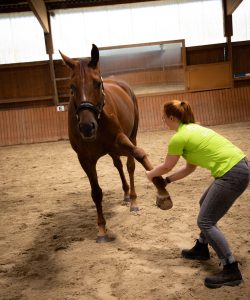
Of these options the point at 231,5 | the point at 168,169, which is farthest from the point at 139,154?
the point at 231,5

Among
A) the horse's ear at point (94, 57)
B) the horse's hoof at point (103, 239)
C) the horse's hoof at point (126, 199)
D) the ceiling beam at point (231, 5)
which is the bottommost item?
the horse's hoof at point (103, 239)

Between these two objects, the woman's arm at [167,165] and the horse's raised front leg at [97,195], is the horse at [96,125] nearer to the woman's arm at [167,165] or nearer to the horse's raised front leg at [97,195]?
the horse's raised front leg at [97,195]

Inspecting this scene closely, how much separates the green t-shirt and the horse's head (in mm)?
729

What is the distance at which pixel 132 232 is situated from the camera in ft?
11.8

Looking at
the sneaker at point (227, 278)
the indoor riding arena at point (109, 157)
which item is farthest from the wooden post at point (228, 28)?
the sneaker at point (227, 278)

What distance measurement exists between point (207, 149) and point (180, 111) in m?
0.33

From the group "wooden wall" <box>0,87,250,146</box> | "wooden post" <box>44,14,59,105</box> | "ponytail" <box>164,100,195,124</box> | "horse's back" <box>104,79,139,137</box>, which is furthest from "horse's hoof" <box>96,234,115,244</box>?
"wooden post" <box>44,14,59,105</box>

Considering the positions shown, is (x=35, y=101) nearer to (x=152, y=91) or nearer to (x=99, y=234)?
(x=152, y=91)

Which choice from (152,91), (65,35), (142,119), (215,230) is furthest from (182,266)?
(65,35)

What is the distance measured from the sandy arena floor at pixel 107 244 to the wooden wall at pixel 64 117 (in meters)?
4.57

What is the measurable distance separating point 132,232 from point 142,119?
23.3ft

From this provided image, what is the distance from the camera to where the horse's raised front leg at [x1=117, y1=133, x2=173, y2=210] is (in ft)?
9.11

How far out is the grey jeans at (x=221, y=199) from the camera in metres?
2.41

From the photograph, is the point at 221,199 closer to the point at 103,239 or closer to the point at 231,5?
the point at 103,239
